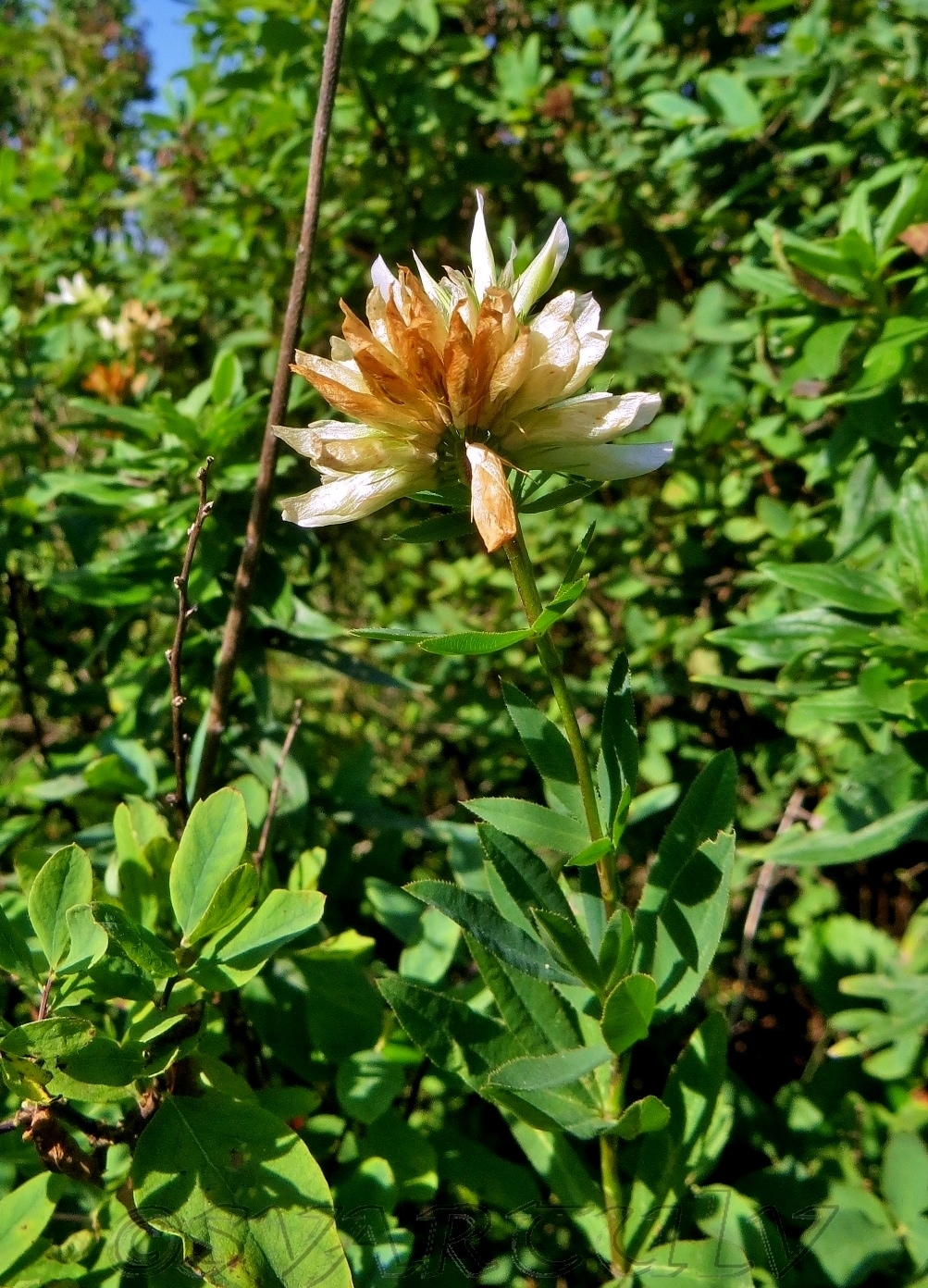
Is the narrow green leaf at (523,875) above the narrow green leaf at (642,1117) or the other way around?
above

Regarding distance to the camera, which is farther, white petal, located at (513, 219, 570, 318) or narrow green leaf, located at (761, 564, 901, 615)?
narrow green leaf, located at (761, 564, 901, 615)

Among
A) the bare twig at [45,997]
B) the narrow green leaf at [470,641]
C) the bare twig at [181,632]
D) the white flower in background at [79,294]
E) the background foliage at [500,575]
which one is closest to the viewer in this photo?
the narrow green leaf at [470,641]

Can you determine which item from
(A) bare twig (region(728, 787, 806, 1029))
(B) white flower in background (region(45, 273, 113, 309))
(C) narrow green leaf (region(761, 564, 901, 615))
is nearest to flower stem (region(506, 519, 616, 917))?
(C) narrow green leaf (region(761, 564, 901, 615))

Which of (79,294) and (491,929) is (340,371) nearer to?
(491,929)

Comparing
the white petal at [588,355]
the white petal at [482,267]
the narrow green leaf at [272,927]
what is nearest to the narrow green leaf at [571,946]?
the narrow green leaf at [272,927]

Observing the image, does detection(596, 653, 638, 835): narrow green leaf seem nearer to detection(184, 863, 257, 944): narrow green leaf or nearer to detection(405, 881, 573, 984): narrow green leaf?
detection(405, 881, 573, 984): narrow green leaf

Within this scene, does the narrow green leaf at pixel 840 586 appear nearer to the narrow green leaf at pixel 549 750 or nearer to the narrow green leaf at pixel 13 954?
the narrow green leaf at pixel 549 750
